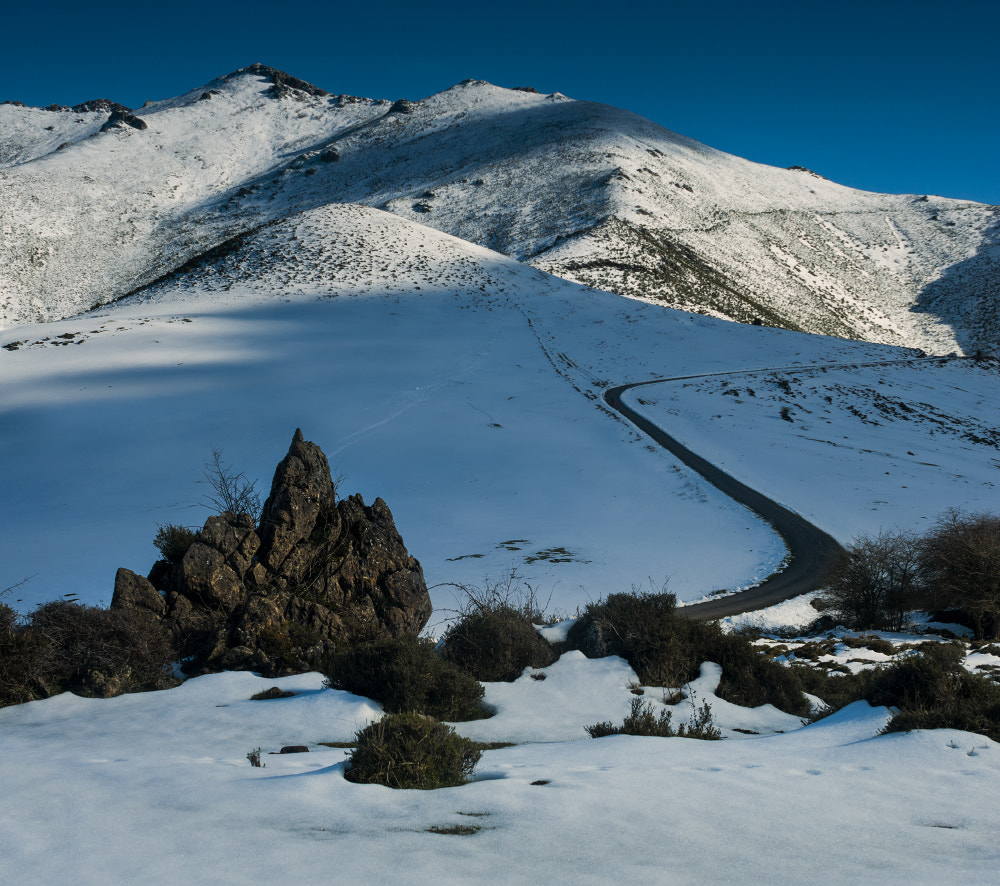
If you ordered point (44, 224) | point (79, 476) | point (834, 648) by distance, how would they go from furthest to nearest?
point (44, 224) → point (79, 476) → point (834, 648)

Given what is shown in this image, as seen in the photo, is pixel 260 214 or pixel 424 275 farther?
pixel 260 214

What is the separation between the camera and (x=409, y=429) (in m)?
28.6

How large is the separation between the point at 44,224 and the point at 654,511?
347 feet

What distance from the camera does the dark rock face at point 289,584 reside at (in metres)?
8.77

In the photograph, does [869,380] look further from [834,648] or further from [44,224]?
[44,224]

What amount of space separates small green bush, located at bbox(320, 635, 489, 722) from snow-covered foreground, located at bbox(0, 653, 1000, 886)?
1.72 ft

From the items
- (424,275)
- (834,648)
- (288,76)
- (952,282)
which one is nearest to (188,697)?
(834,648)

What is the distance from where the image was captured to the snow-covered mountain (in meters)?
81.3

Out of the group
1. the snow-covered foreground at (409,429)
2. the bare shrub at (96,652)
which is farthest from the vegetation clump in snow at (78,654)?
the snow-covered foreground at (409,429)

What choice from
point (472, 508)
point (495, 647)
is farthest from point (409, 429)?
point (495, 647)

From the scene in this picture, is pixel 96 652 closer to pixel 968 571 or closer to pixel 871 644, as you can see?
pixel 871 644

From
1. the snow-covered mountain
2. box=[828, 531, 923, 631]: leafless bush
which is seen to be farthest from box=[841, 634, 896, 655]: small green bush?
the snow-covered mountain

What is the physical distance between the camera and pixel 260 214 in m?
108

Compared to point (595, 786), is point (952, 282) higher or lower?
higher
